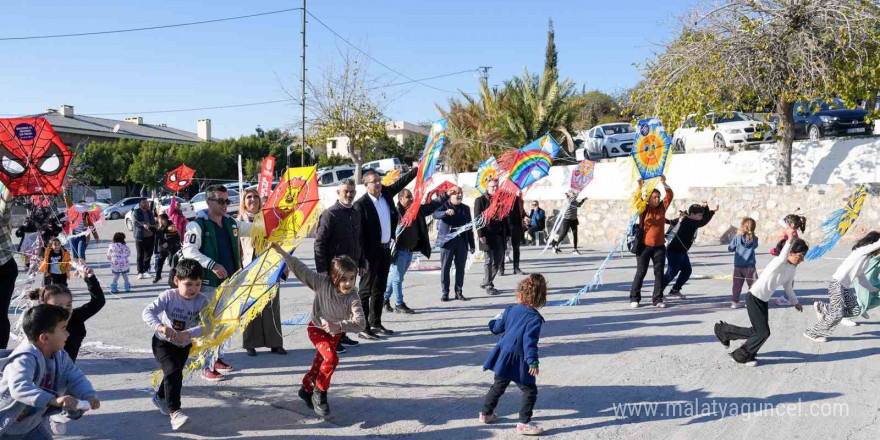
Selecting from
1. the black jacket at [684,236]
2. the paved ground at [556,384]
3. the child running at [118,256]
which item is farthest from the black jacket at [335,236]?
the child running at [118,256]

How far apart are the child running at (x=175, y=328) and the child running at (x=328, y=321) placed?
2.16 ft

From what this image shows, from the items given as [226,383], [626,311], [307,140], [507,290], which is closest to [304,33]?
[307,140]

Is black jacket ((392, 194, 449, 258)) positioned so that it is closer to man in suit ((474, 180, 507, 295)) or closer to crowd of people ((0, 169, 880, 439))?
crowd of people ((0, 169, 880, 439))

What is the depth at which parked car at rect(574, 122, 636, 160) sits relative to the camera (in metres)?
24.5

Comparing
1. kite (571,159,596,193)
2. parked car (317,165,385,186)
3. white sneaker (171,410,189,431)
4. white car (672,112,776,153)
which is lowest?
white sneaker (171,410,189,431)

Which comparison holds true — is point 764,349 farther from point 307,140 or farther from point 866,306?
point 307,140

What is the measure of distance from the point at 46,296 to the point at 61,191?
325cm

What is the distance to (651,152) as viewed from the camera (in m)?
8.46

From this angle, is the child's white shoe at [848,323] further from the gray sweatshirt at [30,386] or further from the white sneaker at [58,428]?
the white sneaker at [58,428]

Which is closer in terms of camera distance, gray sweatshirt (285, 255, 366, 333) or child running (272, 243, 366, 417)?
child running (272, 243, 366, 417)

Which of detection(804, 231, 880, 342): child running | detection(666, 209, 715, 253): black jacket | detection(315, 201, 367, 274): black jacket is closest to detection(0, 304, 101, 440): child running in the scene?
detection(315, 201, 367, 274): black jacket

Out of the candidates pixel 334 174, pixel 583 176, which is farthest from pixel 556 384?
pixel 334 174

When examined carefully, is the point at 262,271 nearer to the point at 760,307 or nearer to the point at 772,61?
the point at 760,307

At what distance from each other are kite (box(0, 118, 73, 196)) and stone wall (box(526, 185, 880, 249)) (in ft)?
44.2
